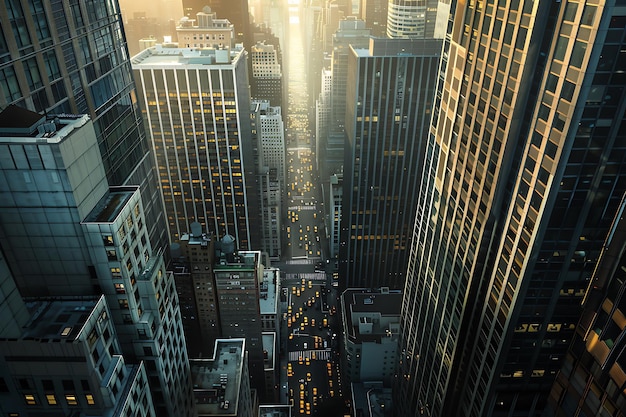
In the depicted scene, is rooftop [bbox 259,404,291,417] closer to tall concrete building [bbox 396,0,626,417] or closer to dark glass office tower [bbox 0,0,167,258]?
tall concrete building [bbox 396,0,626,417]

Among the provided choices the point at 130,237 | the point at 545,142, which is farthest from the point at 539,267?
the point at 130,237

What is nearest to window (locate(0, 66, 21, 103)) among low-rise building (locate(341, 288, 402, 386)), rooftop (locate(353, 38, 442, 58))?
rooftop (locate(353, 38, 442, 58))

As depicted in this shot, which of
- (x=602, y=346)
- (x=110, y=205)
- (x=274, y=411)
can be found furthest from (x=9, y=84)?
(x=274, y=411)

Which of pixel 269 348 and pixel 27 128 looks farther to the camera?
pixel 269 348

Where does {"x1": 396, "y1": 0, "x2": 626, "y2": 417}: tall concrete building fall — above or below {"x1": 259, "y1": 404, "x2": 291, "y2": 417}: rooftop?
above

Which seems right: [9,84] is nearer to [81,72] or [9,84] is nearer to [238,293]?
[81,72]

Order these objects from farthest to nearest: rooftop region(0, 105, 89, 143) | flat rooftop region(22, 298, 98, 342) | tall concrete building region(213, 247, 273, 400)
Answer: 1. tall concrete building region(213, 247, 273, 400)
2. flat rooftop region(22, 298, 98, 342)
3. rooftop region(0, 105, 89, 143)

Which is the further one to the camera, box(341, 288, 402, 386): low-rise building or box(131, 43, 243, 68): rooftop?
box(131, 43, 243, 68): rooftop

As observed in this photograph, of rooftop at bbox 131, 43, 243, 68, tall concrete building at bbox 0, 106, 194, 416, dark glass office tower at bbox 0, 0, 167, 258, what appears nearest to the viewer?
tall concrete building at bbox 0, 106, 194, 416
